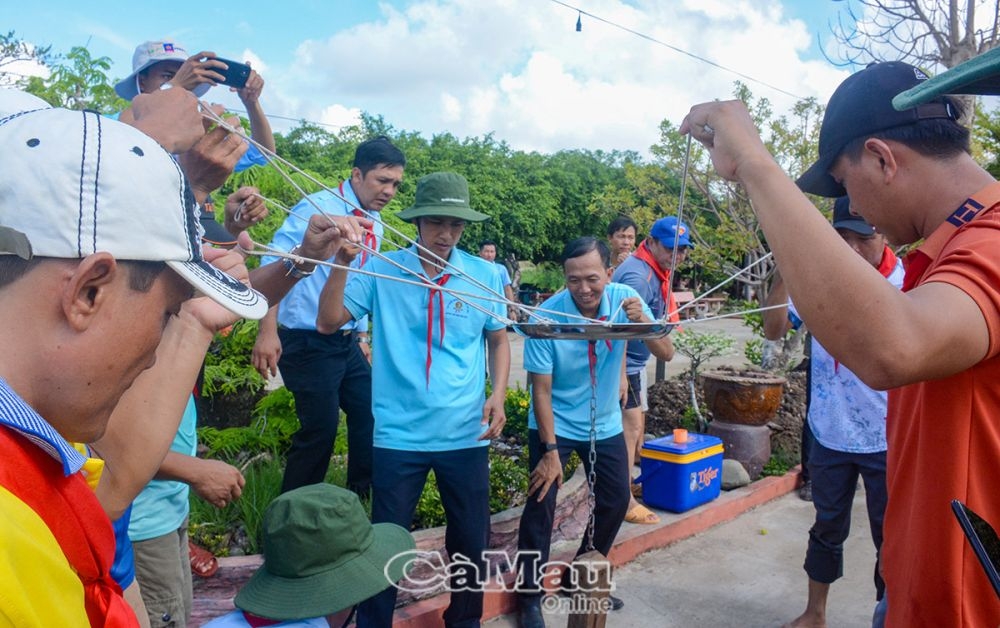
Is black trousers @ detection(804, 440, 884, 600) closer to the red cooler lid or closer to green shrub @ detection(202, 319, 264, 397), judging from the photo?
the red cooler lid

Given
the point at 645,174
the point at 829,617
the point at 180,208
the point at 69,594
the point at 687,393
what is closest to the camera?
the point at 69,594

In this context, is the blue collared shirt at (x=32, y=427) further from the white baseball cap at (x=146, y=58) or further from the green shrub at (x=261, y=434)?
the green shrub at (x=261, y=434)

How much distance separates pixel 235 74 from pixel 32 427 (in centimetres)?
214

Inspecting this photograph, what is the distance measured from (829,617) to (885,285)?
3.40 m

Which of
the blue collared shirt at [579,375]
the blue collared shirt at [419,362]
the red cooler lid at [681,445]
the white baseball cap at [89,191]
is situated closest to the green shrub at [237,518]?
the blue collared shirt at [419,362]

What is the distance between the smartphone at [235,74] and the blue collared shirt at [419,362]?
3.32 ft

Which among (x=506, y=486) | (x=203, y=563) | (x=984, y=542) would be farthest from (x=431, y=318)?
(x=984, y=542)

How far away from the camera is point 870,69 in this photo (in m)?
1.55

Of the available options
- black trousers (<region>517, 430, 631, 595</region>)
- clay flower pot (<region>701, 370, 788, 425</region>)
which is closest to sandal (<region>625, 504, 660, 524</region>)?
black trousers (<region>517, 430, 631, 595</region>)

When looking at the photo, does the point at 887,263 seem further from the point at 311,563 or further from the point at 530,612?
the point at 311,563

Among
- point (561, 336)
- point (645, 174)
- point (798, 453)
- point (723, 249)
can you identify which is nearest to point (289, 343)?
point (561, 336)

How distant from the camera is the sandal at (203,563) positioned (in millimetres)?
3334

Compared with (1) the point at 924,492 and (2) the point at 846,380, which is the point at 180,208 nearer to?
(1) the point at 924,492

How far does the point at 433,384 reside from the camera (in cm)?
327
